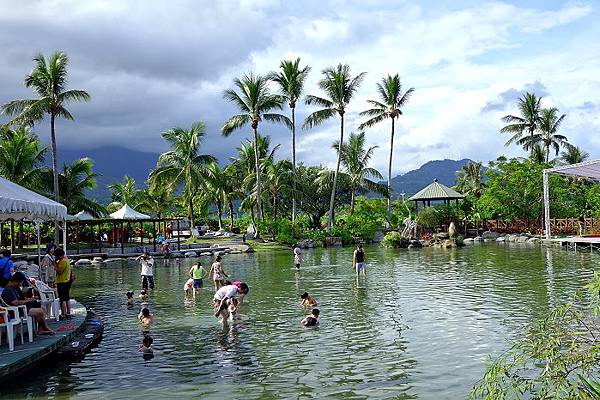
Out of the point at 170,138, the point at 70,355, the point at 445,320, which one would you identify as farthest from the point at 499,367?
the point at 170,138

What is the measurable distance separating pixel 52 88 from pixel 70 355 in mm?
31351

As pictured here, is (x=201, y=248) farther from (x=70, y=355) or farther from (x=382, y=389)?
(x=382, y=389)

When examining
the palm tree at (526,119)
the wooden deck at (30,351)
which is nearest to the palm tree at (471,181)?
the palm tree at (526,119)

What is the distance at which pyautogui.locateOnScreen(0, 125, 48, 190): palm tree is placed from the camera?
40.3 meters

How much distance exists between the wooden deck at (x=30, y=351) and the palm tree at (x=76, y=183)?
3323 cm

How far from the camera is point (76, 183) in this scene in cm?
4456

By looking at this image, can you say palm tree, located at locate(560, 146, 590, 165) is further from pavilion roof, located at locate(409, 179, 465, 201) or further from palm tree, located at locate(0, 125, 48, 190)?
palm tree, located at locate(0, 125, 48, 190)

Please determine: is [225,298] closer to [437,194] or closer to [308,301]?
[308,301]

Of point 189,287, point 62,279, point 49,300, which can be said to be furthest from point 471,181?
point 49,300

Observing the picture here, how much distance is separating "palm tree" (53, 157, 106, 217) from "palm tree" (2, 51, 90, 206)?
521 cm

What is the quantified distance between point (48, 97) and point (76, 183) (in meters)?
→ 8.55

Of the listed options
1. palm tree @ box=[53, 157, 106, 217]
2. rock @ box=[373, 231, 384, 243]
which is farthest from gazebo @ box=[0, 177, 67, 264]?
rock @ box=[373, 231, 384, 243]

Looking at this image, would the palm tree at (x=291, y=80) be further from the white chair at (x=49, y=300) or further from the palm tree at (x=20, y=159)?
the white chair at (x=49, y=300)

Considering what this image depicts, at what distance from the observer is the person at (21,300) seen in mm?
11203
